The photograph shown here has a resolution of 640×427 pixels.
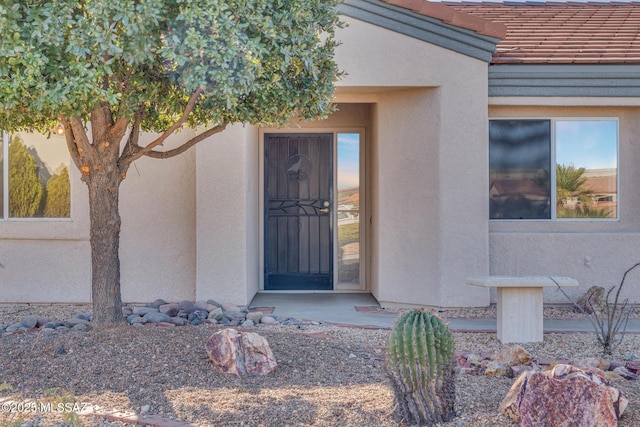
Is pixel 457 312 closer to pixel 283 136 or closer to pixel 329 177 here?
pixel 329 177

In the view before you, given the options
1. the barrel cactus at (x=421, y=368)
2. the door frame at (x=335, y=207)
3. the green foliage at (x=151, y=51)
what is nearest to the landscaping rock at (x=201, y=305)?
the door frame at (x=335, y=207)

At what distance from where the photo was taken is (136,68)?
529 cm

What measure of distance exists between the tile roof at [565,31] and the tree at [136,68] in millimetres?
3999

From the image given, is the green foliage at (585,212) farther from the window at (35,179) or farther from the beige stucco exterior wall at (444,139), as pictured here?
the window at (35,179)

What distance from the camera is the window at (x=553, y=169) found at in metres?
9.07

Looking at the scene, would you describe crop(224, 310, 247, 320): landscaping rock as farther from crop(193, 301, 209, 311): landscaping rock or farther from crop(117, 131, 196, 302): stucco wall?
crop(117, 131, 196, 302): stucco wall

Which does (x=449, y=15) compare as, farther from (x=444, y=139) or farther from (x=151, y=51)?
(x=151, y=51)

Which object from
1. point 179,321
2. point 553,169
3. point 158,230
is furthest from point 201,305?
point 553,169

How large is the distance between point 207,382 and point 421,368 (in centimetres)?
181

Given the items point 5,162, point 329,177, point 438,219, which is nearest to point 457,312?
point 438,219

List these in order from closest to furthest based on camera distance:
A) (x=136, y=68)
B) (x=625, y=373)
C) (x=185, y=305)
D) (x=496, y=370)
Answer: (x=496, y=370)
(x=625, y=373)
(x=136, y=68)
(x=185, y=305)

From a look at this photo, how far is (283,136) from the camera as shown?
10.2 meters

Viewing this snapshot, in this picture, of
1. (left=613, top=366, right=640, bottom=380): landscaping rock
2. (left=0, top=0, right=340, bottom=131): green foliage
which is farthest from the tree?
(left=613, top=366, right=640, bottom=380): landscaping rock

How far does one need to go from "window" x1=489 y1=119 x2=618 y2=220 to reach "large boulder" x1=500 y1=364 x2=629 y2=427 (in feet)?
17.8
